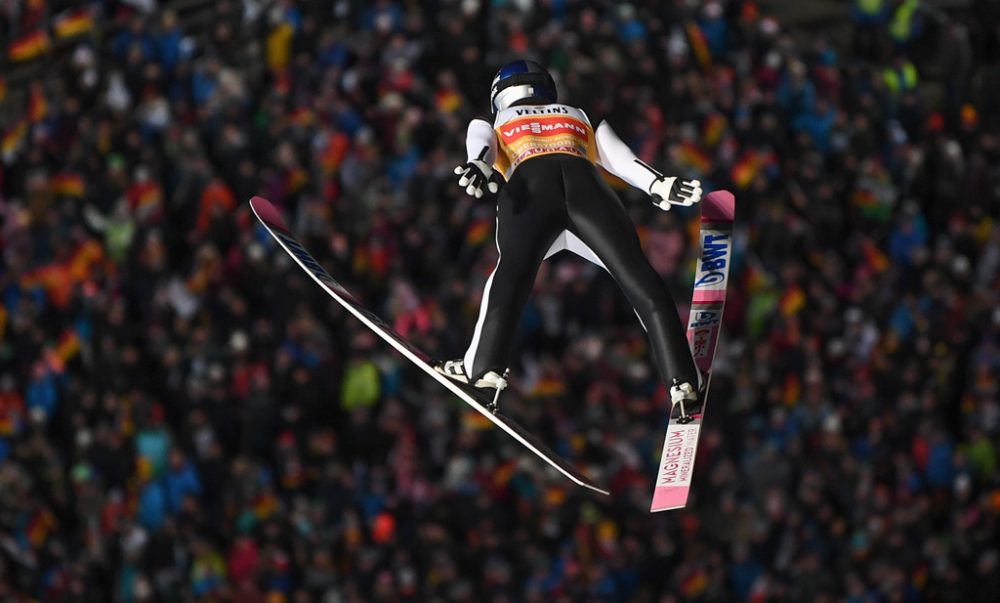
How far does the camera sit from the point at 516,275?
809cm

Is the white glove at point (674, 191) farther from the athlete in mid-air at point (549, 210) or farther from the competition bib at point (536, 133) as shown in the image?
the competition bib at point (536, 133)

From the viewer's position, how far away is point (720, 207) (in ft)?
29.1

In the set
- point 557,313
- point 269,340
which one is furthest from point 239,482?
point 557,313

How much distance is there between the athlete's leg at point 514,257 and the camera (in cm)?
808

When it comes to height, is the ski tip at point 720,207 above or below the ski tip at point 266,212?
below

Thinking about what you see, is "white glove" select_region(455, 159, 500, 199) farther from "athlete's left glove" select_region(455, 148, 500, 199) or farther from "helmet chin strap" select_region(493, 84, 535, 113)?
"helmet chin strap" select_region(493, 84, 535, 113)

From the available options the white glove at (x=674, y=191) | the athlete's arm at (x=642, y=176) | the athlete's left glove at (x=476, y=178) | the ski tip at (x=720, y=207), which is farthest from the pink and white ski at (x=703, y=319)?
the athlete's left glove at (x=476, y=178)

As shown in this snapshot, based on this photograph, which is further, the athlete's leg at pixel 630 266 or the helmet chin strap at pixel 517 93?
the helmet chin strap at pixel 517 93

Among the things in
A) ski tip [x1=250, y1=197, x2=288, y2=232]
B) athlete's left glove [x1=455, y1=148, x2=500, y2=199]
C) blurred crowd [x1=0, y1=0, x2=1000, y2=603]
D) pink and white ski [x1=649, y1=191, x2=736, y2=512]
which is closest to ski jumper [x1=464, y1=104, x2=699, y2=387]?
athlete's left glove [x1=455, y1=148, x2=500, y2=199]

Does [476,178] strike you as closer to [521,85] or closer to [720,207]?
[521,85]

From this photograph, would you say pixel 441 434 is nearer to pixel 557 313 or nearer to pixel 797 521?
pixel 557 313

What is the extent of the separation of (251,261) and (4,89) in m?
3.79

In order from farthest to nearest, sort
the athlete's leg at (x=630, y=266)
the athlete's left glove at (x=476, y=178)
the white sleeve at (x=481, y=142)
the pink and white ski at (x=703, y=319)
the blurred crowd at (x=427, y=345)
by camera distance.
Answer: the blurred crowd at (x=427, y=345) → the pink and white ski at (x=703, y=319) → the white sleeve at (x=481, y=142) → the athlete's leg at (x=630, y=266) → the athlete's left glove at (x=476, y=178)

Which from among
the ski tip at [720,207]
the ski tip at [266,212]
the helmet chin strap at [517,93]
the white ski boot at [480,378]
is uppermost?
the helmet chin strap at [517,93]
